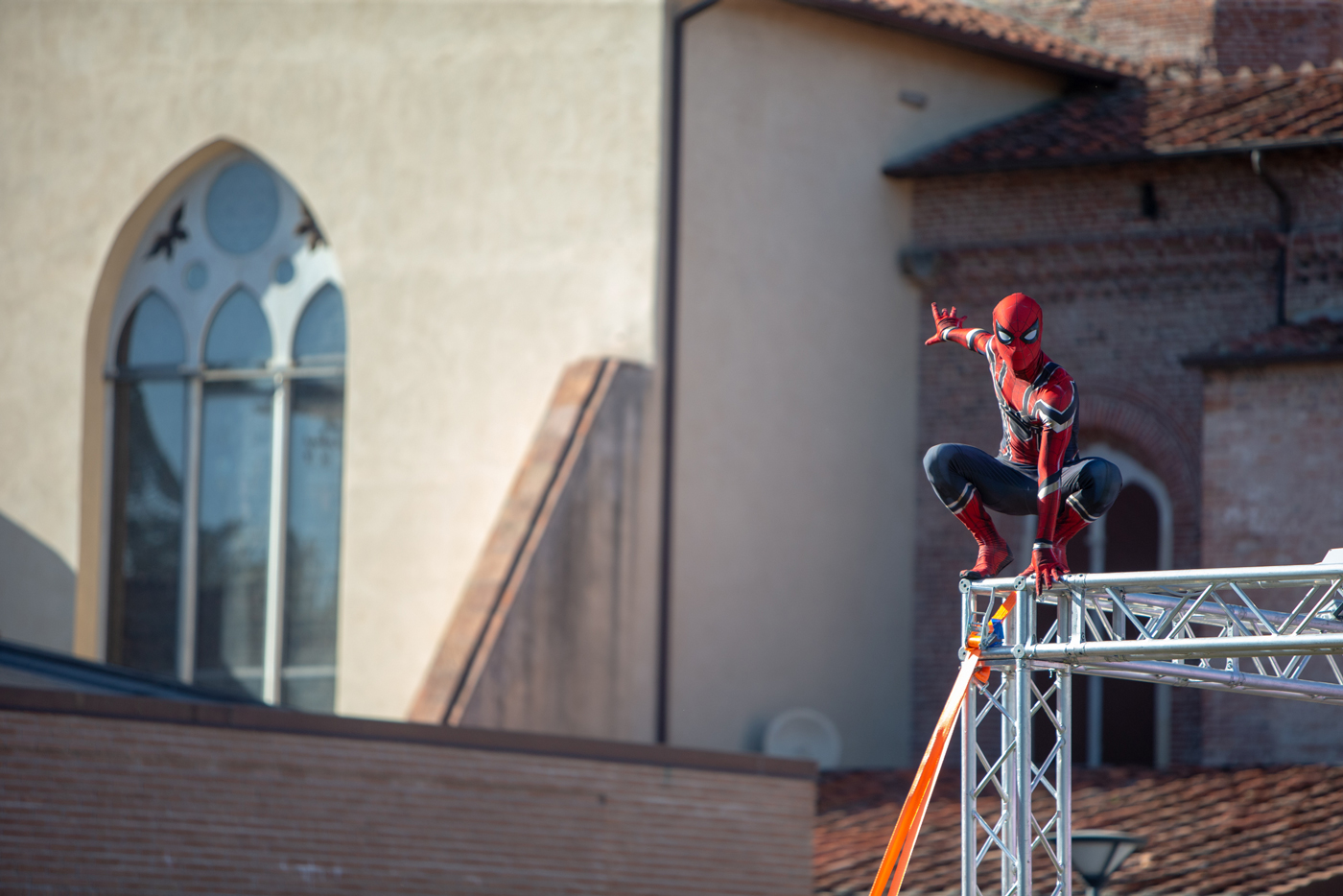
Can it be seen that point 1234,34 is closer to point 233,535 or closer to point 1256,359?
point 1256,359

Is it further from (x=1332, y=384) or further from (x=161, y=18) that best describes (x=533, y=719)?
(x=161, y=18)

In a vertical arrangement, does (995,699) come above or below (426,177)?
below

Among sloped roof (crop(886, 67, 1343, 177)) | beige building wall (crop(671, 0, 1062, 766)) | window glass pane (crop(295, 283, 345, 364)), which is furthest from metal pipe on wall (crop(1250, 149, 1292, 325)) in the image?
window glass pane (crop(295, 283, 345, 364))

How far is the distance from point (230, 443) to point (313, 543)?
4.40 ft

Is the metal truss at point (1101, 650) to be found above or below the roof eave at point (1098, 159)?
below

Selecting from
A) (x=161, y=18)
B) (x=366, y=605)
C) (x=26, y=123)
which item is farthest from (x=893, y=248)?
(x=26, y=123)

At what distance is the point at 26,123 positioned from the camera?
1780 centimetres

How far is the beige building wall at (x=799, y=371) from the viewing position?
15.4m

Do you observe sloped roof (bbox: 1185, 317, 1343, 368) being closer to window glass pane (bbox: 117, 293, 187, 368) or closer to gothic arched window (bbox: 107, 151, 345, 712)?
gothic arched window (bbox: 107, 151, 345, 712)

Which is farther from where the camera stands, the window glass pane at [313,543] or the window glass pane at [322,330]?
the window glass pane at [322,330]

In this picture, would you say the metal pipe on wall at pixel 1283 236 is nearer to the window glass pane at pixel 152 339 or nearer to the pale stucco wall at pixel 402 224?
the pale stucco wall at pixel 402 224

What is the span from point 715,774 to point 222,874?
3335mm

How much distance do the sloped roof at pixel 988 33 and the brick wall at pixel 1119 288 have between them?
1267 millimetres

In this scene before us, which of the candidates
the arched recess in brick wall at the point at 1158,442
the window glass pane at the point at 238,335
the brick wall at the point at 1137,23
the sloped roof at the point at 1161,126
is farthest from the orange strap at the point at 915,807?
the brick wall at the point at 1137,23
